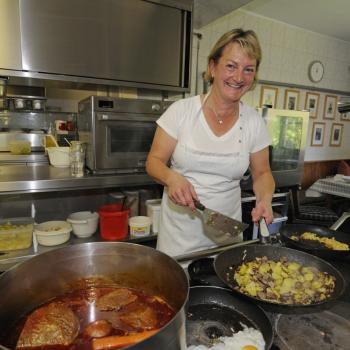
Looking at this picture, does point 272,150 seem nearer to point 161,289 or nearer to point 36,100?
point 36,100

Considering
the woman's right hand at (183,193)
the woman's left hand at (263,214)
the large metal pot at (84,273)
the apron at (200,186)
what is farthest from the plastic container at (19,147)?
the woman's left hand at (263,214)

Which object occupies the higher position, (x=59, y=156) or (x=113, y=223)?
(x=59, y=156)

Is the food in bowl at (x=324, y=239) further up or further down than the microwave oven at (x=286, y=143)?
further down

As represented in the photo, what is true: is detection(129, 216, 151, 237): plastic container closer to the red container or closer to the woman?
the red container

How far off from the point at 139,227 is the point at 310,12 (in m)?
3.25

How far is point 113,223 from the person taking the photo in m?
2.17

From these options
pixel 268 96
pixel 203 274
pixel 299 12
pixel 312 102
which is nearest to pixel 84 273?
pixel 203 274

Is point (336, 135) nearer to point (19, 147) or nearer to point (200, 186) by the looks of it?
point (200, 186)

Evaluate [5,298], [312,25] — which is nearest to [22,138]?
[5,298]

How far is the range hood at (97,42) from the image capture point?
1.99 meters

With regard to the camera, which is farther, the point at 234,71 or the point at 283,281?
the point at 234,71

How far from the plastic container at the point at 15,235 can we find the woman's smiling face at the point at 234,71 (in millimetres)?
1613

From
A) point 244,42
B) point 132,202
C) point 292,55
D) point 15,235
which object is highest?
point 292,55

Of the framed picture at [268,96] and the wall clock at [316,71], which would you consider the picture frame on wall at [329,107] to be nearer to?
the wall clock at [316,71]
